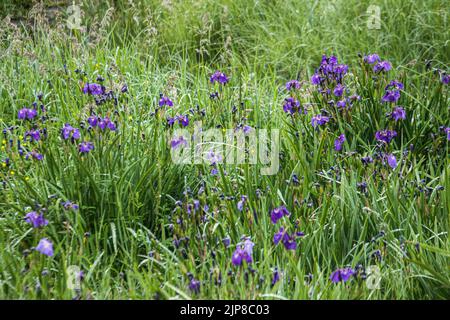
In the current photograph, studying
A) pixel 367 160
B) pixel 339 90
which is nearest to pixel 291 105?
pixel 339 90

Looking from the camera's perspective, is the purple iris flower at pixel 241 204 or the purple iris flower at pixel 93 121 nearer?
the purple iris flower at pixel 241 204

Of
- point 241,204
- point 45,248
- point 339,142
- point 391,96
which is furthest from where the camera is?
point 391,96

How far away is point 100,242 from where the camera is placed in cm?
334

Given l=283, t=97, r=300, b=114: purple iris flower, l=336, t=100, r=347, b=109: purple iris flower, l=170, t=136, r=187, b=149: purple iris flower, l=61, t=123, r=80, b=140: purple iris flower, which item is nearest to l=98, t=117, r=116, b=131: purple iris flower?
l=61, t=123, r=80, b=140: purple iris flower

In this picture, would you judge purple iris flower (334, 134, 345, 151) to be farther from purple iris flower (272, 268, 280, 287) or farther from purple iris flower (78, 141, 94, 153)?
purple iris flower (78, 141, 94, 153)

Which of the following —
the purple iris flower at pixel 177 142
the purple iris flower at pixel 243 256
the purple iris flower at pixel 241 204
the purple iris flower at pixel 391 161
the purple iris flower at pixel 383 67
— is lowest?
the purple iris flower at pixel 243 256

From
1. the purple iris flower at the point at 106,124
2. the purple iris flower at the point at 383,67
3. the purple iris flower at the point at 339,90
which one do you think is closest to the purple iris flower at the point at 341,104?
the purple iris flower at the point at 339,90

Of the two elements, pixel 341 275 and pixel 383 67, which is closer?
pixel 341 275

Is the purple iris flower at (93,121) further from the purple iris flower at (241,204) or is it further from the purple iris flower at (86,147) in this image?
the purple iris flower at (241,204)

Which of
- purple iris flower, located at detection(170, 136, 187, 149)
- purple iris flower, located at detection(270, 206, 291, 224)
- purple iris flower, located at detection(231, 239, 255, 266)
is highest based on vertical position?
purple iris flower, located at detection(170, 136, 187, 149)

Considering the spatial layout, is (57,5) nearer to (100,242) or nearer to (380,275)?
(100,242)

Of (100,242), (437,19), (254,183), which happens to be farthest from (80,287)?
(437,19)

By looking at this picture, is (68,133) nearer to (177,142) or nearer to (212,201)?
(177,142)
